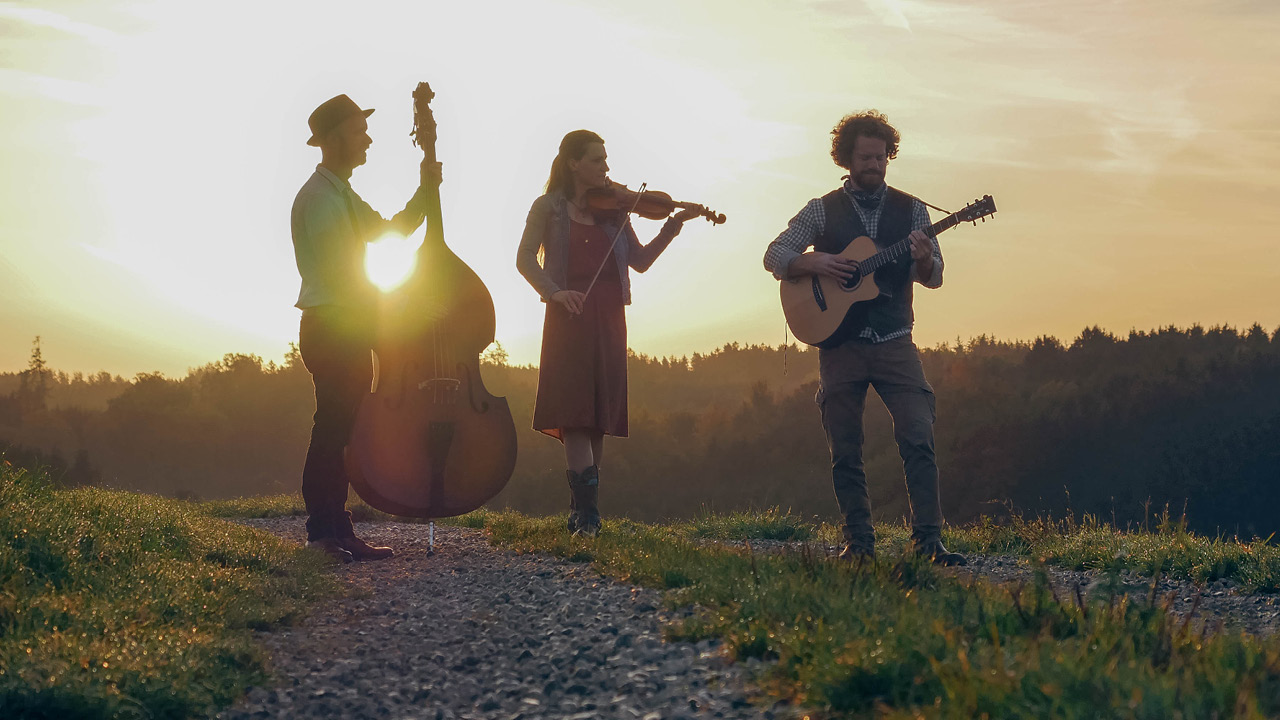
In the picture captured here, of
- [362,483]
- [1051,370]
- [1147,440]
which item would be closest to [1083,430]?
[1147,440]

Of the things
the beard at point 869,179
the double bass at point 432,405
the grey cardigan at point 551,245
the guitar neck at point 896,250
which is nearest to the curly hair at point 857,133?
the beard at point 869,179

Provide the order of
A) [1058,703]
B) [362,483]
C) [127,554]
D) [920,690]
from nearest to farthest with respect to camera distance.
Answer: [1058,703] < [920,690] < [127,554] < [362,483]

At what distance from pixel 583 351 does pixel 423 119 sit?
73.1 inches

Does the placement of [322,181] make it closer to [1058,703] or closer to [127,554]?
[127,554]

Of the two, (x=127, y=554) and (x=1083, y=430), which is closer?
(x=127, y=554)

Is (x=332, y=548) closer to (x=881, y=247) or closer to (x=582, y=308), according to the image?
(x=582, y=308)

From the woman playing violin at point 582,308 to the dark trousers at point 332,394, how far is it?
45.8 inches

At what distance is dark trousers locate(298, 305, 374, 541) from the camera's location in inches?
255

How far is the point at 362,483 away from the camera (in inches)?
249

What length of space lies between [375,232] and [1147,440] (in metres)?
22.2

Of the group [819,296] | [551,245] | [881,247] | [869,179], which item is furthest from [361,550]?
[869,179]

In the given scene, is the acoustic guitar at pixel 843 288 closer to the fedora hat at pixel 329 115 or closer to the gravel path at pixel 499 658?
the gravel path at pixel 499 658

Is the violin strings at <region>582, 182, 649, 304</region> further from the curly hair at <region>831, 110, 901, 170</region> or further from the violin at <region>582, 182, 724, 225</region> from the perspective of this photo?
the curly hair at <region>831, 110, 901, 170</region>

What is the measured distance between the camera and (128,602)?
4.48m
